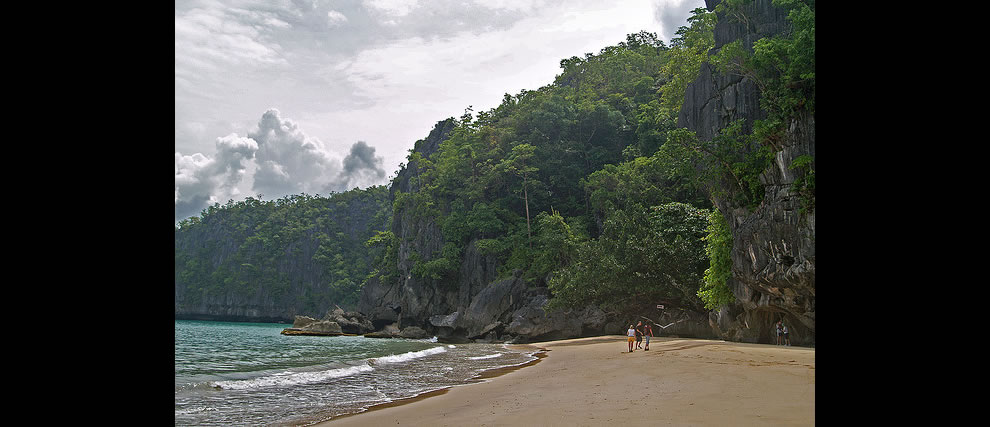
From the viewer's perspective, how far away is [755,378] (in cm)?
884

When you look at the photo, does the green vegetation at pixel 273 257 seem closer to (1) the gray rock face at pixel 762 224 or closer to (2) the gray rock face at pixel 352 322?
(2) the gray rock face at pixel 352 322

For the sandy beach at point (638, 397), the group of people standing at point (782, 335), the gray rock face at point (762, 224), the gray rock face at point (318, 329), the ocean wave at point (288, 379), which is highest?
the gray rock face at point (762, 224)

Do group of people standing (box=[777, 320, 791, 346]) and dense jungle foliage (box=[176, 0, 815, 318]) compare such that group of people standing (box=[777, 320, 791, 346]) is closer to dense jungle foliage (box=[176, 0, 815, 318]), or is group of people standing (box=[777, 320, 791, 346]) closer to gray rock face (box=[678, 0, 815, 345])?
gray rock face (box=[678, 0, 815, 345])

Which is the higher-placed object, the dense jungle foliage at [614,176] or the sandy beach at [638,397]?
the dense jungle foliage at [614,176]

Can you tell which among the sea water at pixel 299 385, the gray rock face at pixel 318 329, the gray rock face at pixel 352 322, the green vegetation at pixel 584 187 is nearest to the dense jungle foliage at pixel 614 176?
the green vegetation at pixel 584 187

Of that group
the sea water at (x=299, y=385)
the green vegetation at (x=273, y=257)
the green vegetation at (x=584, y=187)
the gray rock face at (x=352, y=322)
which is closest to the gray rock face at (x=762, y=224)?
the green vegetation at (x=584, y=187)

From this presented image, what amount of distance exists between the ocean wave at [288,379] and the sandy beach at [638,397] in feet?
12.3

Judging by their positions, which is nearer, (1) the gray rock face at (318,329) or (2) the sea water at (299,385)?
(2) the sea water at (299,385)

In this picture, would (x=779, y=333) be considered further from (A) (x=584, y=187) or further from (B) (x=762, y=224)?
(A) (x=584, y=187)

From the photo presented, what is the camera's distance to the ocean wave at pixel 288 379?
37.9ft

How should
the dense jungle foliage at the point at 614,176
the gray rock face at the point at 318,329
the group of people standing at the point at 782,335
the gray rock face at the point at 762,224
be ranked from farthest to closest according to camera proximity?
1. the gray rock face at the point at 318,329
2. the dense jungle foliage at the point at 614,176
3. the group of people standing at the point at 782,335
4. the gray rock face at the point at 762,224

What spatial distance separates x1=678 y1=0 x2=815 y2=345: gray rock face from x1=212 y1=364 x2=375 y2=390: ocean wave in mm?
10782

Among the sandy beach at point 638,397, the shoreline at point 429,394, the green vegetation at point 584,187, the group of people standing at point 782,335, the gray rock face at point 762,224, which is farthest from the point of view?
the green vegetation at point 584,187
